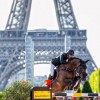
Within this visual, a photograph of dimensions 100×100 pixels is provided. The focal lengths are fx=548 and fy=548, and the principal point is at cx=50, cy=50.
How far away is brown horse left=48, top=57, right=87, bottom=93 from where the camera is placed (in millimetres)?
14345

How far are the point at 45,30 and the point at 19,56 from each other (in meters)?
8.43

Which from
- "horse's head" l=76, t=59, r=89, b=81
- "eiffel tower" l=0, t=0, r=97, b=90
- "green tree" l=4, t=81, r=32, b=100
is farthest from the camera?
"eiffel tower" l=0, t=0, r=97, b=90

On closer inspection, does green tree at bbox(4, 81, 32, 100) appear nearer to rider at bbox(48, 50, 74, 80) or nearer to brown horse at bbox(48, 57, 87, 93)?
rider at bbox(48, 50, 74, 80)

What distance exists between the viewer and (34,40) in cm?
8481

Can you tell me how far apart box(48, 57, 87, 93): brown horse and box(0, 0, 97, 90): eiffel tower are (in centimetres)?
6554

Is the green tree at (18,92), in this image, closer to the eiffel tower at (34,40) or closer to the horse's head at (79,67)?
the horse's head at (79,67)

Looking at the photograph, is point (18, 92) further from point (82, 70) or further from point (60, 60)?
point (82, 70)

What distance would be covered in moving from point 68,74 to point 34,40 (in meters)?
70.3

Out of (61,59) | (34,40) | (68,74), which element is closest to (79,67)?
(68,74)

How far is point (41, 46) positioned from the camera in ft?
270

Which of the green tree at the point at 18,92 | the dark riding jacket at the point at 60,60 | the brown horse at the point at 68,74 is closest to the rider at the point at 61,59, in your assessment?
the dark riding jacket at the point at 60,60

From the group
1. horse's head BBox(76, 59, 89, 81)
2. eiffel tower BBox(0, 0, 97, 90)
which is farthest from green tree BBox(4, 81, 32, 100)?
eiffel tower BBox(0, 0, 97, 90)

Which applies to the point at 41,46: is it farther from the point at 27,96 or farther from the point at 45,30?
the point at 27,96

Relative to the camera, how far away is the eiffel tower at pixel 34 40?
8150 cm
